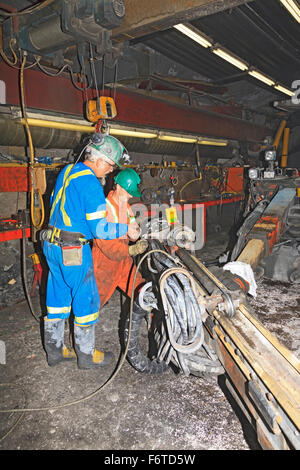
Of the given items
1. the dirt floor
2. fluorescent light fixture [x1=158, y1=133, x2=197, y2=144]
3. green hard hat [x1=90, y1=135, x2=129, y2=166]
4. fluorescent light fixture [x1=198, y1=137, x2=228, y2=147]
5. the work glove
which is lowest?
the dirt floor

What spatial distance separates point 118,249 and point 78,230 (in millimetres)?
460

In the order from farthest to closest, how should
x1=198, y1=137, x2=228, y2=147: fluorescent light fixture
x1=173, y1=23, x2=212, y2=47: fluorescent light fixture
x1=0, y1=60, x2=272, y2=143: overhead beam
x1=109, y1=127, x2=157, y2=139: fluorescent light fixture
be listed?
x1=198, y1=137, x2=228, y2=147: fluorescent light fixture → x1=109, y1=127, x2=157, y2=139: fluorescent light fixture → x1=173, y1=23, x2=212, y2=47: fluorescent light fixture → x1=0, y1=60, x2=272, y2=143: overhead beam

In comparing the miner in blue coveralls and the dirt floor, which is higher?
the miner in blue coveralls

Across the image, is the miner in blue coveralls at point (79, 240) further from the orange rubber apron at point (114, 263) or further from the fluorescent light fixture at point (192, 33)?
the fluorescent light fixture at point (192, 33)

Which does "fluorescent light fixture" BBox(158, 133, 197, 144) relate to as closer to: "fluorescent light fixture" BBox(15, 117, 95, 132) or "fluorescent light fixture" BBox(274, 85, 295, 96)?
"fluorescent light fixture" BBox(15, 117, 95, 132)

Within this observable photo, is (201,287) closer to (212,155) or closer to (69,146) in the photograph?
(69,146)

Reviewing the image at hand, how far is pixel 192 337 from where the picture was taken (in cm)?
192

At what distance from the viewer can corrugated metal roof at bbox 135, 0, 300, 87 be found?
17.0ft

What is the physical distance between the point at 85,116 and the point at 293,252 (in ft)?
12.1

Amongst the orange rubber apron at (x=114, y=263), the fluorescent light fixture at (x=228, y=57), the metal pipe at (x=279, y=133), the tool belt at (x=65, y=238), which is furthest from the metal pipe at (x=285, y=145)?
the tool belt at (x=65, y=238)

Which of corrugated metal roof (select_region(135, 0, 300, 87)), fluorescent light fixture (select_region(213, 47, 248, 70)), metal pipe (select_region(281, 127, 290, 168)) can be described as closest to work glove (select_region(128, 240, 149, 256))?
fluorescent light fixture (select_region(213, 47, 248, 70))

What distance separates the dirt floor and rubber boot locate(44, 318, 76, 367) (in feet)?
0.28

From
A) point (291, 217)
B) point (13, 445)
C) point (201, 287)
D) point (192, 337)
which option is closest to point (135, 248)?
point (201, 287)

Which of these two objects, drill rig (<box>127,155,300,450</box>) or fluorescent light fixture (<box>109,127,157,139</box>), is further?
fluorescent light fixture (<box>109,127,157,139</box>)
